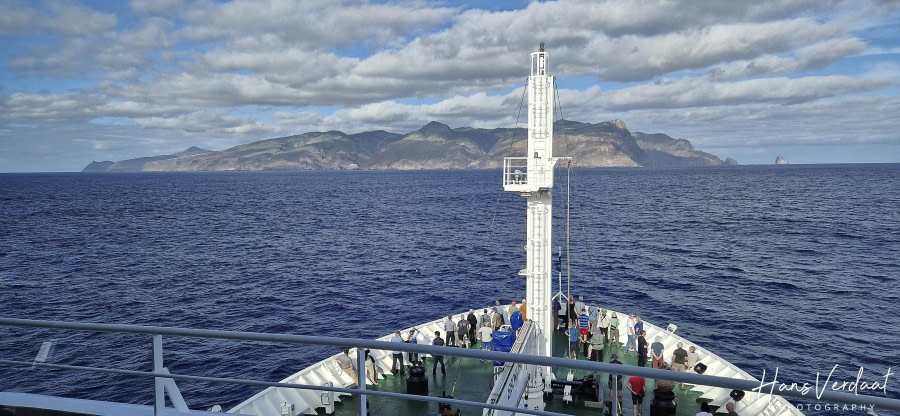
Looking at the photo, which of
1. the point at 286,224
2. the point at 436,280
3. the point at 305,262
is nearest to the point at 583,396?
the point at 436,280

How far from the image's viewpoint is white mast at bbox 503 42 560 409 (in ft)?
57.9

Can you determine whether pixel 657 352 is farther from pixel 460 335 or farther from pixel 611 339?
pixel 460 335

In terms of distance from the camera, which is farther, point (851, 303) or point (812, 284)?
point (812, 284)

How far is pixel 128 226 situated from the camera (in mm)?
82188

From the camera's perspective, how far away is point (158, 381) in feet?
15.5

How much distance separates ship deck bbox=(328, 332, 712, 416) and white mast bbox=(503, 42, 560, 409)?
1279mm

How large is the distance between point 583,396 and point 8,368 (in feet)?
93.2

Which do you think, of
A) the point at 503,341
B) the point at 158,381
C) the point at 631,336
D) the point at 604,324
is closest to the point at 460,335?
the point at 503,341

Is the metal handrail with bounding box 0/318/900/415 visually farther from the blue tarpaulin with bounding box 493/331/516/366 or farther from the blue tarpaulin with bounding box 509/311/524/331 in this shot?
the blue tarpaulin with bounding box 509/311/524/331

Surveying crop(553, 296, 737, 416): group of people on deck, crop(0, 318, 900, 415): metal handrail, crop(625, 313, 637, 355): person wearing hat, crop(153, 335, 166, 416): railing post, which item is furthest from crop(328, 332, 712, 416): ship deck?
crop(0, 318, 900, 415): metal handrail

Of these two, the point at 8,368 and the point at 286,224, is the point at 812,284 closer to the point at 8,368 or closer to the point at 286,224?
the point at 8,368

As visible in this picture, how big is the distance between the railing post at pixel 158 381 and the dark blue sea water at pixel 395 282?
2207 centimetres

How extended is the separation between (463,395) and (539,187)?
22.5 ft

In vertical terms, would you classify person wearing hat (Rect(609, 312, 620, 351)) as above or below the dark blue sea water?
above
